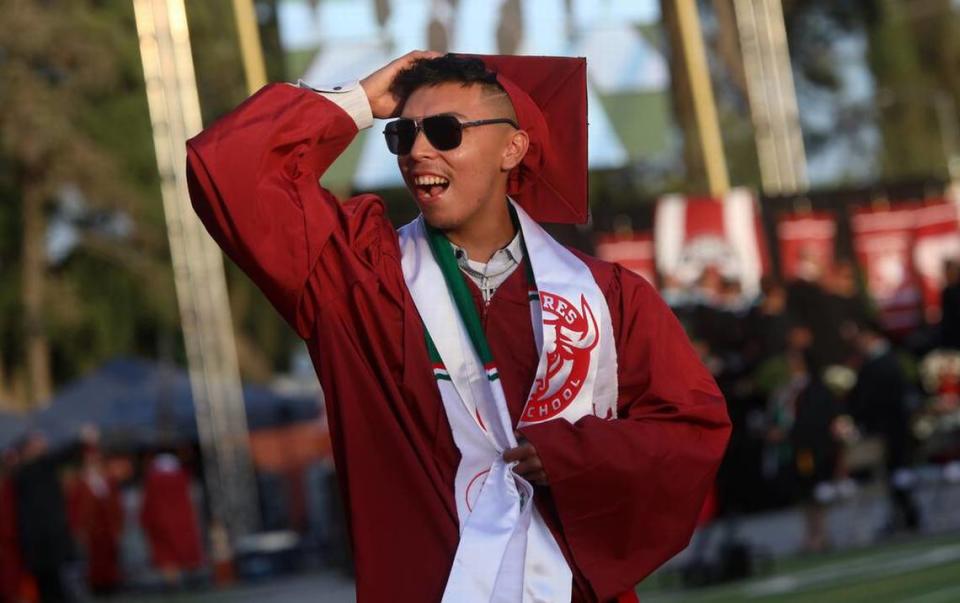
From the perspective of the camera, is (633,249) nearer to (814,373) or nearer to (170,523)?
(814,373)

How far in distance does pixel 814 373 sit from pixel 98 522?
11.0 m

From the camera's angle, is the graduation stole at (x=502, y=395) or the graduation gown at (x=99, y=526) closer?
the graduation stole at (x=502, y=395)

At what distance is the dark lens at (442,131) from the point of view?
434 cm

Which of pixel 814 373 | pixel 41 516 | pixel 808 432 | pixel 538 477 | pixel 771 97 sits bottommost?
pixel 808 432

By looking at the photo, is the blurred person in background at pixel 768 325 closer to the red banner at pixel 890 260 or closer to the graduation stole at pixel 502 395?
the red banner at pixel 890 260

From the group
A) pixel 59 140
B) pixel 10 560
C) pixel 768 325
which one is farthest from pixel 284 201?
pixel 59 140

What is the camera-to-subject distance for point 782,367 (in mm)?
16531

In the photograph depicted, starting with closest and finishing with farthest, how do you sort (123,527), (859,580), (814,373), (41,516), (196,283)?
(859,580), (814,373), (41,516), (196,283), (123,527)

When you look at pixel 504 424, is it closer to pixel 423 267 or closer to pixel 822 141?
pixel 423 267

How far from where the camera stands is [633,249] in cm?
1644

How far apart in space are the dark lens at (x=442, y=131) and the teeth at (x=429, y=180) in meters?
0.07

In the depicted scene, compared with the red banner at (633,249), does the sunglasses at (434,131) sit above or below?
below

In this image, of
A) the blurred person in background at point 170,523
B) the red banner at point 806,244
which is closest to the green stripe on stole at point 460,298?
the red banner at point 806,244

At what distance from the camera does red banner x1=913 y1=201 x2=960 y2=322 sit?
Result: 17.3 m
